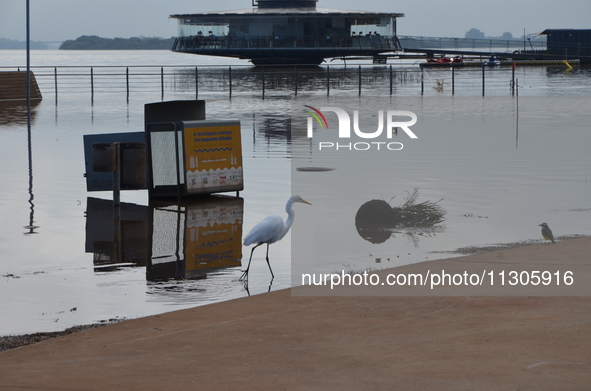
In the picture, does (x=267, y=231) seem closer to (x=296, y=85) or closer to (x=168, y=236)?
(x=168, y=236)

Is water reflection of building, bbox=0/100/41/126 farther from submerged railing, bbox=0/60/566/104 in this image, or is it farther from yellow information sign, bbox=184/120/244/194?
yellow information sign, bbox=184/120/244/194

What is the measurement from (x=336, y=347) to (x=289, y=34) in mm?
86976

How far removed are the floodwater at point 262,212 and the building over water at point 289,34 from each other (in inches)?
2591

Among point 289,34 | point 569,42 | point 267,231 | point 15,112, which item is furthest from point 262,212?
point 569,42

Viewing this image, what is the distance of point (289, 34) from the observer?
91188mm

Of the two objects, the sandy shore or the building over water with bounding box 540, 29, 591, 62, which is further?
the building over water with bounding box 540, 29, 591, 62

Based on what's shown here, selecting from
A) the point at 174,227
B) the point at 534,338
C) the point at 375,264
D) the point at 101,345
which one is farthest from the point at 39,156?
the point at 534,338

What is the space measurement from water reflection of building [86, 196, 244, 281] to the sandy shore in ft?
6.13

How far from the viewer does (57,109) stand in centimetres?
3509

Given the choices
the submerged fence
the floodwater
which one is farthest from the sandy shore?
the submerged fence

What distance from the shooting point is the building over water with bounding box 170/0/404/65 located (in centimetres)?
9088

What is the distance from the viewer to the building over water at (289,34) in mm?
90875

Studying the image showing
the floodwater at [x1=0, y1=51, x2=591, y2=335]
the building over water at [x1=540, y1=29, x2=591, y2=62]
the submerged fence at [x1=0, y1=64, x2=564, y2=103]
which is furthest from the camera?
the building over water at [x1=540, y1=29, x2=591, y2=62]

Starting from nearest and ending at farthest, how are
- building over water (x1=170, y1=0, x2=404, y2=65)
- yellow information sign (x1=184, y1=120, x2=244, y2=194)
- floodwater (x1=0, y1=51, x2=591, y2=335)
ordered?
floodwater (x1=0, y1=51, x2=591, y2=335), yellow information sign (x1=184, y1=120, x2=244, y2=194), building over water (x1=170, y1=0, x2=404, y2=65)
